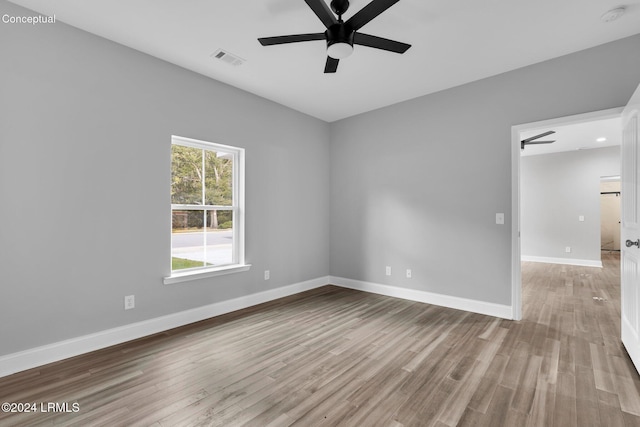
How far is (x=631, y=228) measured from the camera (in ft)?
7.79

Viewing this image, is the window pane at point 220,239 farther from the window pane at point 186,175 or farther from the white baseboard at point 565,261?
the white baseboard at point 565,261

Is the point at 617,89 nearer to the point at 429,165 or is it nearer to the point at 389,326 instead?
the point at 429,165

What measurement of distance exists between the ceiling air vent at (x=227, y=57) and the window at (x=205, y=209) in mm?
946

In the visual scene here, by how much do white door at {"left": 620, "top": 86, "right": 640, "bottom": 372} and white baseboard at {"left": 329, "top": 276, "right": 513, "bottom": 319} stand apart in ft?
3.43

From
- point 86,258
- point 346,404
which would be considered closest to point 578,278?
point 346,404

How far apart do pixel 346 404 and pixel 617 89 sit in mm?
3763

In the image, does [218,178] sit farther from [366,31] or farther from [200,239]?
[366,31]

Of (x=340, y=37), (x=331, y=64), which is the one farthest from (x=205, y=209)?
(x=340, y=37)

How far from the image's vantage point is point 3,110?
2.24 meters

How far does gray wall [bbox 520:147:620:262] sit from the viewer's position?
22.3ft

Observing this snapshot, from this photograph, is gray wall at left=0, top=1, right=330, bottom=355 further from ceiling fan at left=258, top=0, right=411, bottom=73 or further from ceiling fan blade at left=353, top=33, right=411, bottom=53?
ceiling fan blade at left=353, top=33, right=411, bottom=53

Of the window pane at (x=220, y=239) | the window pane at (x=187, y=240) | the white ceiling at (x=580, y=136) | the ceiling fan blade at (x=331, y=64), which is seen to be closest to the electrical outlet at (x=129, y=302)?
the window pane at (x=187, y=240)

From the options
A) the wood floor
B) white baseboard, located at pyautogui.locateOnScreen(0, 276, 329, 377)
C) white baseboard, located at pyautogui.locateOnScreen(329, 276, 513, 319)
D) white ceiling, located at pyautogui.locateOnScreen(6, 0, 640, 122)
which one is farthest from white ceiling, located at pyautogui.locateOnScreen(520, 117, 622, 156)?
white baseboard, located at pyautogui.locateOnScreen(0, 276, 329, 377)

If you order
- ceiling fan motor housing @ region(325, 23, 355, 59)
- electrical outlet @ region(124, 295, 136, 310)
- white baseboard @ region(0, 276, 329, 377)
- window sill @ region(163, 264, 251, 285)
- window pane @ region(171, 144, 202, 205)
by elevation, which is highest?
ceiling fan motor housing @ region(325, 23, 355, 59)
